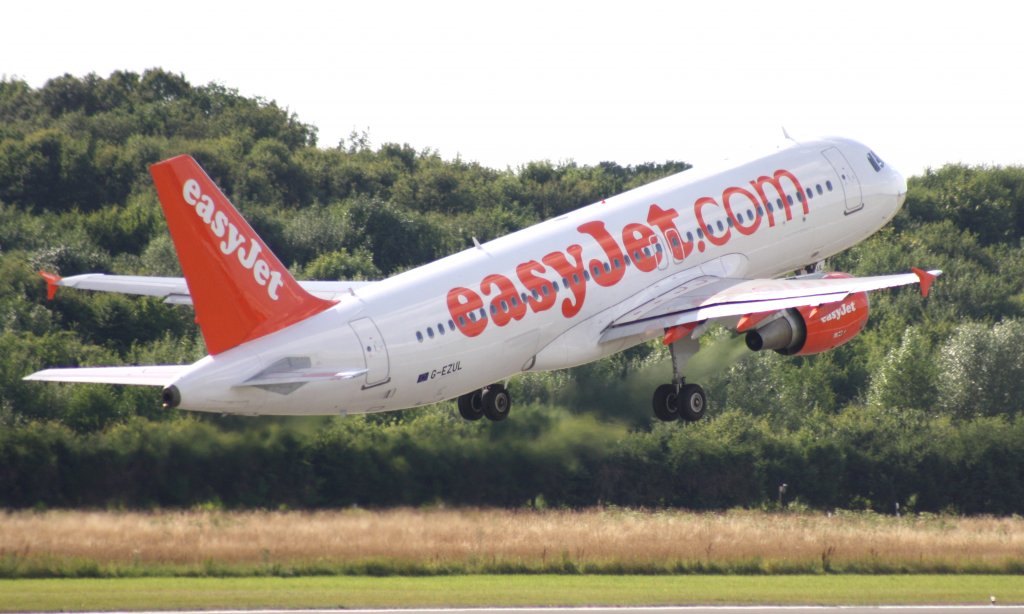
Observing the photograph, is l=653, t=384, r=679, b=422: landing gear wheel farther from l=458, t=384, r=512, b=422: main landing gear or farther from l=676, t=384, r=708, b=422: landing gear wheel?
l=458, t=384, r=512, b=422: main landing gear

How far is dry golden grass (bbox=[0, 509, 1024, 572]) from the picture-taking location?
48.6 meters

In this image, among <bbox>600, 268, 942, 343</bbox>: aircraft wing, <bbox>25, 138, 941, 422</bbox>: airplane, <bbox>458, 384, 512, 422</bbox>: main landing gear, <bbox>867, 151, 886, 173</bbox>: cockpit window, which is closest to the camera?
<bbox>25, 138, 941, 422</bbox>: airplane

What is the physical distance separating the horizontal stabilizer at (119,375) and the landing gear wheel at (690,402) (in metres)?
14.9

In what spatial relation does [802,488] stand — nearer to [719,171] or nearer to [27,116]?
[719,171]

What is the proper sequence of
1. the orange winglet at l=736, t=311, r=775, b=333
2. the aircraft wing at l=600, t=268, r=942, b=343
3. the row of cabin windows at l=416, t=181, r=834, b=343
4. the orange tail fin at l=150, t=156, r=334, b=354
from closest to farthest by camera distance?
the orange tail fin at l=150, t=156, r=334, b=354
the row of cabin windows at l=416, t=181, r=834, b=343
the aircraft wing at l=600, t=268, r=942, b=343
the orange winglet at l=736, t=311, r=775, b=333

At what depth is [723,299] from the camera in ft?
157

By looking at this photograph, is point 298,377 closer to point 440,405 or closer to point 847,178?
point 847,178

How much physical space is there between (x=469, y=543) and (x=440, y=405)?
15.7m

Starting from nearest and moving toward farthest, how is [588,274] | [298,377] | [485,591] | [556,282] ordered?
[298,377] → [485,591] → [556,282] → [588,274]

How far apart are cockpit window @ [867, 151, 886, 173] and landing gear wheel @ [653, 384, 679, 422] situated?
10.3 meters

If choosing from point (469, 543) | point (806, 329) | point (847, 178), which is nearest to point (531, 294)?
point (806, 329)

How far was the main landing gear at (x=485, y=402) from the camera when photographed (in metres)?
48.9

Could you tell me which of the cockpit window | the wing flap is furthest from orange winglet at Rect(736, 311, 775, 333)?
the wing flap

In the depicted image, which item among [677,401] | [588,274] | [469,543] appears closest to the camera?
[588,274]
